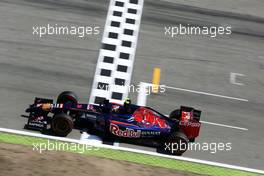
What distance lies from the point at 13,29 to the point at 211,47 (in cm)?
833

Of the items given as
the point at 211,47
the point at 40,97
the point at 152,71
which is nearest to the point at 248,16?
the point at 211,47

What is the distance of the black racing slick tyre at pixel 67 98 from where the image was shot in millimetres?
17953

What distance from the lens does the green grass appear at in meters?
16.1

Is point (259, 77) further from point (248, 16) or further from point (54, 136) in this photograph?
point (54, 136)

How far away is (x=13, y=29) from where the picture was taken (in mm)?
22938

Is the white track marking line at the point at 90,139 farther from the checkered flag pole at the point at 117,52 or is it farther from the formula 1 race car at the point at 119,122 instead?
the checkered flag pole at the point at 117,52

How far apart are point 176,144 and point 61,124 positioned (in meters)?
3.44

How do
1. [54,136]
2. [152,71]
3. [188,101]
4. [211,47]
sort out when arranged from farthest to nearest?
[211,47], [152,71], [188,101], [54,136]
